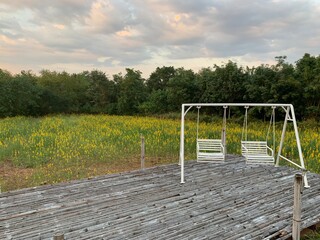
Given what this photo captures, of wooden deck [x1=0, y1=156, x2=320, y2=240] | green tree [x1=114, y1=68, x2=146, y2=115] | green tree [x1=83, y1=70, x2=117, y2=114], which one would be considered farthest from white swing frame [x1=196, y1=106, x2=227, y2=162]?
green tree [x1=83, y1=70, x2=117, y2=114]

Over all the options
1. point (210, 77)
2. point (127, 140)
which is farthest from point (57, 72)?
point (127, 140)

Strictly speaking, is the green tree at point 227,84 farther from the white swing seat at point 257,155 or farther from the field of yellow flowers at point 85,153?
the white swing seat at point 257,155

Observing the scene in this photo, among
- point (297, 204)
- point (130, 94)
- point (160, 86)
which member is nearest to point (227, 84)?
point (130, 94)

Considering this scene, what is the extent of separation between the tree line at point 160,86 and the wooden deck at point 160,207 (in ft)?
46.1

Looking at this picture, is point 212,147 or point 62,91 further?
point 62,91

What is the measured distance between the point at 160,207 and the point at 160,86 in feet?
101

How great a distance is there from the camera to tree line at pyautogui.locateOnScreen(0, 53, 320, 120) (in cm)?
1853

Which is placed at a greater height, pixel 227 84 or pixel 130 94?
pixel 227 84

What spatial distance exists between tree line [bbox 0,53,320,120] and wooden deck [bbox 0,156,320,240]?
46.1 ft

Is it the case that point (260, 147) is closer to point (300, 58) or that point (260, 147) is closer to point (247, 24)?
point (247, 24)

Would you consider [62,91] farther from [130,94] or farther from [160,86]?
[160,86]

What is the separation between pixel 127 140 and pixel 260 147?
17.9 feet

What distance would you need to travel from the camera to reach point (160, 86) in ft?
113

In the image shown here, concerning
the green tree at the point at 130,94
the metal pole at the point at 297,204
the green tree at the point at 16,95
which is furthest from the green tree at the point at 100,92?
the metal pole at the point at 297,204
